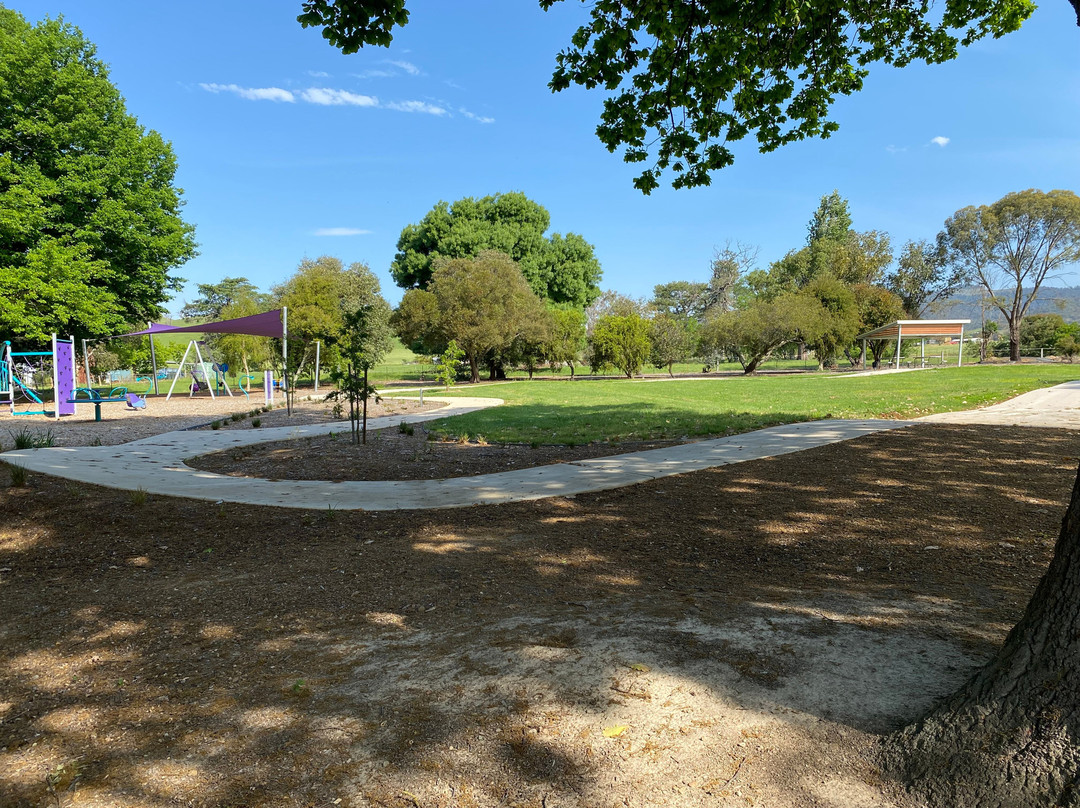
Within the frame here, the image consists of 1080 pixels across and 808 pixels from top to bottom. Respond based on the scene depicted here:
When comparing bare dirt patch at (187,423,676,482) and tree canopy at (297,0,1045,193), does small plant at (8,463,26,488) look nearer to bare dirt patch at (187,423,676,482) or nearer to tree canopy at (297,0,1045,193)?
bare dirt patch at (187,423,676,482)

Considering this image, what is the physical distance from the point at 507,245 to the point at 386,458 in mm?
36158

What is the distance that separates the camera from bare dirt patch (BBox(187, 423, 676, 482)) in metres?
7.24

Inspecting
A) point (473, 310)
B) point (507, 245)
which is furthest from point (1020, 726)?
point (507, 245)

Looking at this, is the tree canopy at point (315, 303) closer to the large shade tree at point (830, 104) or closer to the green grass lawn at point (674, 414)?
the green grass lawn at point (674, 414)

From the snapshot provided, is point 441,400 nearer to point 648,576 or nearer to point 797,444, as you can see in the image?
point 797,444

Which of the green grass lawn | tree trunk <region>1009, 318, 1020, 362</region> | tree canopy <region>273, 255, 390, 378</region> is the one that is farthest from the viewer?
tree trunk <region>1009, 318, 1020, 362</region>

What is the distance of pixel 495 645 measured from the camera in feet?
8.91

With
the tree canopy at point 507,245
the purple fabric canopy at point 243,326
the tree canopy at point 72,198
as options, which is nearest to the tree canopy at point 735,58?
the purple fabric canopy at point 243,326

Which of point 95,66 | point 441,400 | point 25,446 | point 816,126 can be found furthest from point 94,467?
point 95,66

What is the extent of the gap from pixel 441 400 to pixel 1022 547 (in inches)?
640

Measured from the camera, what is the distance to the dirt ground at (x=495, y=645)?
1887mm

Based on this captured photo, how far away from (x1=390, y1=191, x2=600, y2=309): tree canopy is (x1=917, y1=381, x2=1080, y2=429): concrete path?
31.5m

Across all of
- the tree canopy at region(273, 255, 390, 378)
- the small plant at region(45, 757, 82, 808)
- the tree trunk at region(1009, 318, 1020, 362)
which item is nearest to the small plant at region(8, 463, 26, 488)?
the small plant at region(45, 757, 82, 808)

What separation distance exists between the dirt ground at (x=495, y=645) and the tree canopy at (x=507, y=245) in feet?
123
